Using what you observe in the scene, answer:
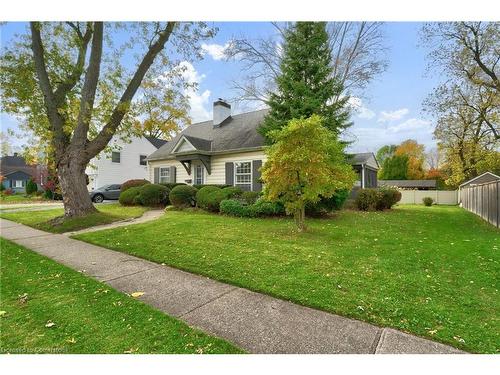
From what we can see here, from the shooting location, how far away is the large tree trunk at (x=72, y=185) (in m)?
9.20

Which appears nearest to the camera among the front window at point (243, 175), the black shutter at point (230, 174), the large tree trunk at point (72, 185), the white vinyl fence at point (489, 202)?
the large tree trunk at point (72, 185)

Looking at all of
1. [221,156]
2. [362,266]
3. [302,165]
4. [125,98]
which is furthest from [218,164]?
[362,266]

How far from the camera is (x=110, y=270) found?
4465mm

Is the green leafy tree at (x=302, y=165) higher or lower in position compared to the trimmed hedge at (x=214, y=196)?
higher

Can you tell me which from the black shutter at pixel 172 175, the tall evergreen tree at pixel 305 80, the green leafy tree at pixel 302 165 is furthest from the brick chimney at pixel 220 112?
the green leafy tree at pixel 302 165

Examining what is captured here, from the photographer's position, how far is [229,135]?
16500 millimetres

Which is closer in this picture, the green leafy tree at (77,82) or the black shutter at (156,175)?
the green leafy tree at (77,82)

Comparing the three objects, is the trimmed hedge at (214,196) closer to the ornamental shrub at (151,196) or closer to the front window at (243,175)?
the front window at (243,175)

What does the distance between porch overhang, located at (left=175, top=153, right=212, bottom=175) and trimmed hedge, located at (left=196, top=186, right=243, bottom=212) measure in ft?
13.2

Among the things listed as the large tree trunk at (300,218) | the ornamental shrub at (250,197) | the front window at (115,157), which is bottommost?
the large tree trunk at (300,218)

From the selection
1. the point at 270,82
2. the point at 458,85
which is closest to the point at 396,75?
the point at 458,85

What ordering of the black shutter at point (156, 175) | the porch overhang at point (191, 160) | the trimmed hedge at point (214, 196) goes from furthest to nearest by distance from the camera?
the black shutter at point (156, 175) → the porch overhang at point (191, 160) → the trimmed hedge at point (214, 196)

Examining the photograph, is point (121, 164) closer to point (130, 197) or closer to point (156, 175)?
point (156, 175)

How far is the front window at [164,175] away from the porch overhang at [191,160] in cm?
183
